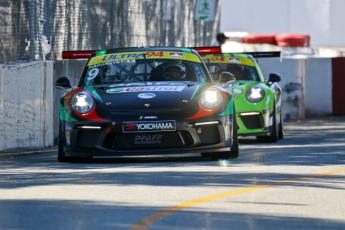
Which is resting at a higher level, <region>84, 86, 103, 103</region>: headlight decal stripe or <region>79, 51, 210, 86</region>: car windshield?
<region>79, 51, 210, 86</region>: car windshield

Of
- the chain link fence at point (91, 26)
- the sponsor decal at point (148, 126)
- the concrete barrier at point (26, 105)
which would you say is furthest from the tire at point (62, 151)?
the chain link fence at point (91, 26)

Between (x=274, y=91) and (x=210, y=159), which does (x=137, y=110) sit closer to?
(x=210, y=159)

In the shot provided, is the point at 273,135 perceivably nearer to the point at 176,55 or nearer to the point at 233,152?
the point at 176,55

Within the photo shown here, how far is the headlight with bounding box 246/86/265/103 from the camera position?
14709 millimetres

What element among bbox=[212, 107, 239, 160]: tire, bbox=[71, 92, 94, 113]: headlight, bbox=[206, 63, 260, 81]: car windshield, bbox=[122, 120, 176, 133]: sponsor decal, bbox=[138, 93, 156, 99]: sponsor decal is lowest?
bbox=[212, 107, 239, 160]: tire

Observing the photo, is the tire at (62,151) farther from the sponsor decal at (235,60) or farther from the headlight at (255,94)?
the sponsor decal at (235,60)

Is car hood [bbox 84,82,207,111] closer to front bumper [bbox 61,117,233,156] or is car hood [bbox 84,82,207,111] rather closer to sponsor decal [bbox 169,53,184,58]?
front bumper [bbox 61,117,233,156]

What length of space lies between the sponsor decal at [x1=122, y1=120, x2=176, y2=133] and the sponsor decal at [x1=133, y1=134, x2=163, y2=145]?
93 millimetres

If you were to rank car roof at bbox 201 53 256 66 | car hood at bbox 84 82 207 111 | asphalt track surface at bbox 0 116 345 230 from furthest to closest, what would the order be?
car roof at bbox 201 53 256 66
car hood at bbox 84 82 207 111
asphalt track surface at bbox 0 116 345 230

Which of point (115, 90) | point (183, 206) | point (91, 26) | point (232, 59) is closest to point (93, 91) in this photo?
point (115, 90)

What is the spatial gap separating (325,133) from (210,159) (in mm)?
5906

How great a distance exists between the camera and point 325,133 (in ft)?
56.3

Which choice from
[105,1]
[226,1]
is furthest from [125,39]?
[226,1]

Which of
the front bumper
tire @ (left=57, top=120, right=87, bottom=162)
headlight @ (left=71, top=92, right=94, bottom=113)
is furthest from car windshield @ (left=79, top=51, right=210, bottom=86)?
the front bumper
